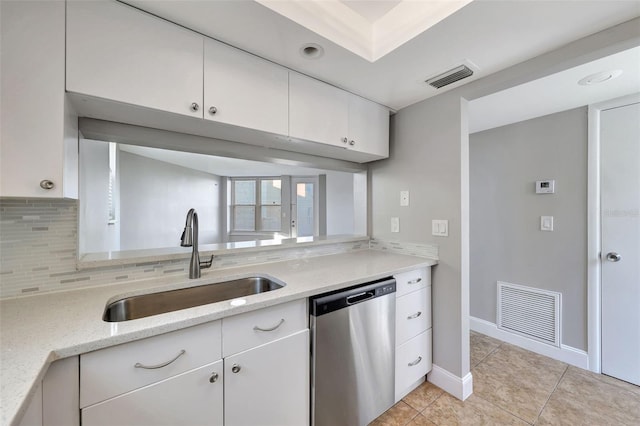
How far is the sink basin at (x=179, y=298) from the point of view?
1146mm

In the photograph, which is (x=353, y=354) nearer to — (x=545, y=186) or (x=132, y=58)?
(x=132, y=58)

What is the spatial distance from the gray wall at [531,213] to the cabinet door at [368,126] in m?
1.33

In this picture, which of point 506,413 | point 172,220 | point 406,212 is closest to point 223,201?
point 172,220

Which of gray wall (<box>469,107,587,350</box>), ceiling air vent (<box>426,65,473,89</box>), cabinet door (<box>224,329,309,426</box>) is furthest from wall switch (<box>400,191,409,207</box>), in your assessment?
cabinet door (<box>224,329,309,426</box>)

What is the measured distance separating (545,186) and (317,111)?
2.20 m

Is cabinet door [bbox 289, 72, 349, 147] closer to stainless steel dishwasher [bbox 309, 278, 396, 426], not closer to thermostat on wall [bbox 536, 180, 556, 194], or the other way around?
stainless steel dishwasher [bbox 309, 278, 396, 426]

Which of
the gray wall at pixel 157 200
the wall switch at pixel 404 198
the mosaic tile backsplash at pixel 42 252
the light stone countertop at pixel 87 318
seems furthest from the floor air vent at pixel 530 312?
the gray wall at pixel 157 200

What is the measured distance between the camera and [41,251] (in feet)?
3.67

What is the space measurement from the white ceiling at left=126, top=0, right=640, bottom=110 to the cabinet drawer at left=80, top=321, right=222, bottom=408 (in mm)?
1353

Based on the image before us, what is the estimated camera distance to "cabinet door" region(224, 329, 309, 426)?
3.30 ft

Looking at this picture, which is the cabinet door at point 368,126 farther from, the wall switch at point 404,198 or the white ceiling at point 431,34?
the wall switch at point 404,198

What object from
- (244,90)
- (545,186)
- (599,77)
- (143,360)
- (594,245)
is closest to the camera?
(143,360)

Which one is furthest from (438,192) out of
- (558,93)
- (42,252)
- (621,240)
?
(42,252)

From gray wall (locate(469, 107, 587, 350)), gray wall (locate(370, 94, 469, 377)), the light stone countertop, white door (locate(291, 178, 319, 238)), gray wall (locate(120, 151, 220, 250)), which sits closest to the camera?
the light stone countertop
